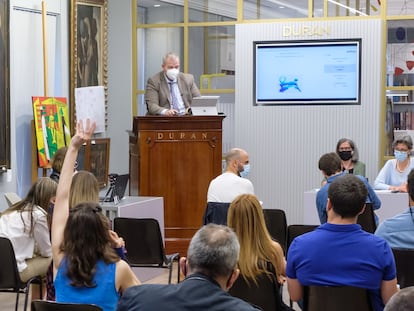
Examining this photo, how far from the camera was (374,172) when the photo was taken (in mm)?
10664

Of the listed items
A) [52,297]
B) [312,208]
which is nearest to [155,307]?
[52,297]

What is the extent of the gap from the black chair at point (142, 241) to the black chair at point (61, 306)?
2.89 meters

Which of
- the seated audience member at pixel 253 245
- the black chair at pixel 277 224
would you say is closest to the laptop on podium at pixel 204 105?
the black chair at pixel 277 224

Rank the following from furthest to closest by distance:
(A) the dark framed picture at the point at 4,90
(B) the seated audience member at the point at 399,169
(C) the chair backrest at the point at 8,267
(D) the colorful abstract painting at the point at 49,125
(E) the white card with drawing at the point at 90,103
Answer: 1. (E) the white card with drawing at the point at 90,103
2. (D) the colorful abstract painting at the point at 49,125
3. (A) the dark framed picture at the point at 4,90
4. (B) the seated audience member at the point at 399,169
5. (C) the chair backrest at the point at 8,267

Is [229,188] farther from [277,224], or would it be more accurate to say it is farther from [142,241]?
[142,241]

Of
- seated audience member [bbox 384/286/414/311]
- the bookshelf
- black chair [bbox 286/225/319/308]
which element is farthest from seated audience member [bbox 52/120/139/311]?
the bookshelf

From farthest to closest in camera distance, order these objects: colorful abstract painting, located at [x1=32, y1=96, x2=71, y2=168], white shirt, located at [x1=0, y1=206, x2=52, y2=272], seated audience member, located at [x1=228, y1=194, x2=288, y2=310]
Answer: colorful abstract painting, located at [x1=32, y1=96, x2=71, y2=168], white shirt, located at [x1=0, y1=206, x2=52, y2=272], seated audience member, located at [x1=228, y1=194, x2=288, y2=310]

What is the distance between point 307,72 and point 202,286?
844cm

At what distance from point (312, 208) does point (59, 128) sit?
12.1ft

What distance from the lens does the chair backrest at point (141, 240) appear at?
637 cm

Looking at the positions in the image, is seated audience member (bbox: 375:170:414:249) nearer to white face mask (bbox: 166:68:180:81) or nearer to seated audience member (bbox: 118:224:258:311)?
seated audience member (bbox: 118:224:258:311)

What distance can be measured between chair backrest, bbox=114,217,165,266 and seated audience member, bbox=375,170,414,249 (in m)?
2.34

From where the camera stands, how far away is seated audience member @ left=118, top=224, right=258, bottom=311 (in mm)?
2604

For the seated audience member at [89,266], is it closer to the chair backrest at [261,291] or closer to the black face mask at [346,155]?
the chair backrest at [261,291]
